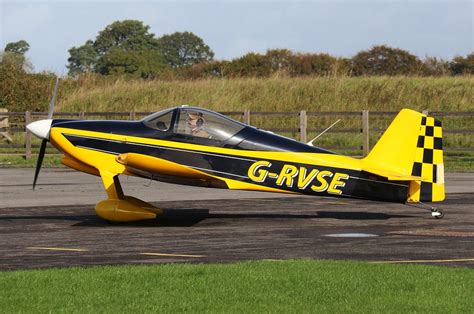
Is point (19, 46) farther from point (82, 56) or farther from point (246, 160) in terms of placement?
point (246, 160)

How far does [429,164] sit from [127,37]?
106m

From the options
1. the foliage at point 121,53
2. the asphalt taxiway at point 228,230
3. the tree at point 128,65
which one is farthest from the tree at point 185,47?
the asphalt taxiway at point 228,230

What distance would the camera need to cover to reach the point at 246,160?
1762cm

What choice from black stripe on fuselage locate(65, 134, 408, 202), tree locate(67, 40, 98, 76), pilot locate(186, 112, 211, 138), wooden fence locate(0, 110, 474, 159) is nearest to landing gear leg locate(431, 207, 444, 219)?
black stripe on fuselage locate(65, 134, 408, 202)

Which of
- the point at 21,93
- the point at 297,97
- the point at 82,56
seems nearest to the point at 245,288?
the point at 297,97

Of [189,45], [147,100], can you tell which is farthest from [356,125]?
[189,45]

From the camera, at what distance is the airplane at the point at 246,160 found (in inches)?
688

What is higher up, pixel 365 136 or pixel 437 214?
pixel 365 136

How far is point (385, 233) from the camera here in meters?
16.1

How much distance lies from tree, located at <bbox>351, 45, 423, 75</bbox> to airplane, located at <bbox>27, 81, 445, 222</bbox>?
2113 inches

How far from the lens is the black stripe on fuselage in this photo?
17484mm

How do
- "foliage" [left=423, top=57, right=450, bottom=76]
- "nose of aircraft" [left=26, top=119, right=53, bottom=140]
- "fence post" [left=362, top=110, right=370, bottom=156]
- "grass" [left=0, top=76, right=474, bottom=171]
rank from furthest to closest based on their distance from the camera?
"foliage" [left=423, top=57, right=450, bottom=76], "grass" [left=0, top=76, right=474, bottom=171], "fence post" [left=362, top=110, right=370, bottom=156], "nose of aircraft" [left=26, top=119, right=53, bottom=140]

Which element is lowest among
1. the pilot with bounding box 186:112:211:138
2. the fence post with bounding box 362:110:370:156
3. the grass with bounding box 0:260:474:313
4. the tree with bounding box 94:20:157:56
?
the grass with bounding box 0:260:474:313

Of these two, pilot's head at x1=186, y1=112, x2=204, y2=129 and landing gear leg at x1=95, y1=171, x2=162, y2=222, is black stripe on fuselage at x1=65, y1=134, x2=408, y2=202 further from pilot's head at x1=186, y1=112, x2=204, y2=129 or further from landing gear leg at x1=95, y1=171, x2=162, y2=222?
landing gear leg at x1=95, y1=171, x2=162, y2=222
